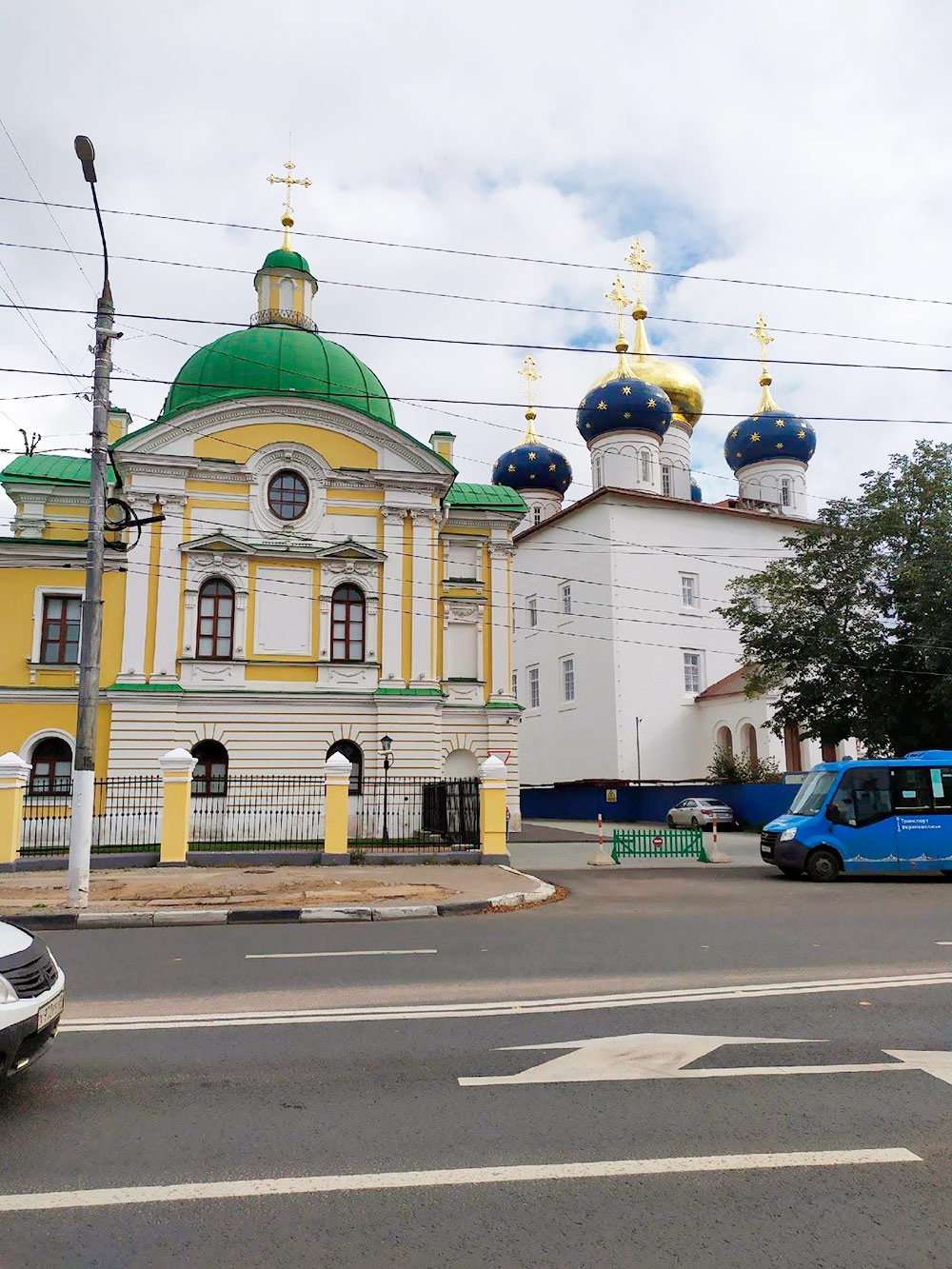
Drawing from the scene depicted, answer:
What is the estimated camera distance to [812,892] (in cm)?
1570

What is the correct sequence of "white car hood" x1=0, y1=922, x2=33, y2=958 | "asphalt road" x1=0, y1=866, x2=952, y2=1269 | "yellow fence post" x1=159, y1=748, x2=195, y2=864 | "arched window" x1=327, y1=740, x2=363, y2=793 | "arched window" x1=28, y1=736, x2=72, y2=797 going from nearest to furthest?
"asphalt road" x1=0, y1=866, x2=952, y2=1269
"white car hood" x1=0, y1=922, x2=33, y2=958
"yellow fence post" x1=159, y1=748, x2=195, y2=864
"arched window" x1=28, y1=736, x2=72, y2=797
"arched window" x1=327, y1=740, x2=363, y2=793

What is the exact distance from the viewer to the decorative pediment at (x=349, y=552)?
27.6 metres

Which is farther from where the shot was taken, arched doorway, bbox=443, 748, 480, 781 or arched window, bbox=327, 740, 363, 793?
arched doorway, bbox=443, 748, 480, 781

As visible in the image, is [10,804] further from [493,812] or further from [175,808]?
[493,812]

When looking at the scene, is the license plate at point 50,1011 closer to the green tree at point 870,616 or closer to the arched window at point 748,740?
the green tree at point 870,616

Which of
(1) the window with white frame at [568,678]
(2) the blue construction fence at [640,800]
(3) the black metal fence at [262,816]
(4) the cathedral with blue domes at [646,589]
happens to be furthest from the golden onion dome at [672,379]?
(3) the black metal fence at [262,816]

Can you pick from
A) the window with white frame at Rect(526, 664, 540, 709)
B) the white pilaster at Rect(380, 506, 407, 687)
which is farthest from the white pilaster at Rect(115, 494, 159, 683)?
the window with white frame at Rect(526, 664, 540, 709)

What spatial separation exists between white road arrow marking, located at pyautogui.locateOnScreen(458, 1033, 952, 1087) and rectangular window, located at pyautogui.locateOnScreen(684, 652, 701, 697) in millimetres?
36431

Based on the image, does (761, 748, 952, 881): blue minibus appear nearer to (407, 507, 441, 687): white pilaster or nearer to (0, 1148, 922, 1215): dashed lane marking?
(407, 507, 441, 687): white pilaster

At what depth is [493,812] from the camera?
19.4 metres

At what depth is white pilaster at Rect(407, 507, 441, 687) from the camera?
91.0 feet

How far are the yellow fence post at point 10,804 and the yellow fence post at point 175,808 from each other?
100 inches

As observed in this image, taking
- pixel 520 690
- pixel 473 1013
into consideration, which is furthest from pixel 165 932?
pixel 520 690

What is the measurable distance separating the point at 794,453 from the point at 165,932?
4401cm
